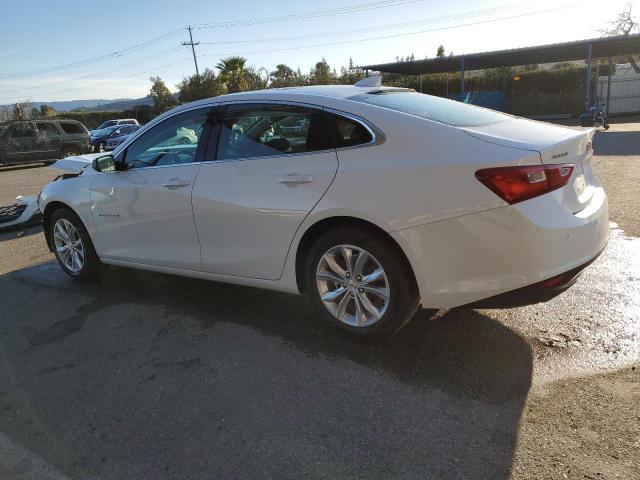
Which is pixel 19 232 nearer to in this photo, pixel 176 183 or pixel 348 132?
pixel 176 183

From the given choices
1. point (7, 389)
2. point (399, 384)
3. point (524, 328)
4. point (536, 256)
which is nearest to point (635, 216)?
point (524, 328)

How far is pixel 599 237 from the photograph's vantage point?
10.3 feet

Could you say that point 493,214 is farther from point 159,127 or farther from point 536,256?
point 159,127

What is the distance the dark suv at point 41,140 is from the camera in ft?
65.0

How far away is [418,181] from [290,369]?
1404 mm

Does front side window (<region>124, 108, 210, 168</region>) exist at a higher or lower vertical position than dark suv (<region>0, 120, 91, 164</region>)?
higher

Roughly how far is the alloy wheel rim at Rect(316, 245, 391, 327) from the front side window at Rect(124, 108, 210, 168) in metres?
1.44

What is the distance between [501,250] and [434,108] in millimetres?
1212

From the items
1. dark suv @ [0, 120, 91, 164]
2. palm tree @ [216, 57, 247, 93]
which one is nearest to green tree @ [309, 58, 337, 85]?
palm tree @ [216, 57, 247, 93]

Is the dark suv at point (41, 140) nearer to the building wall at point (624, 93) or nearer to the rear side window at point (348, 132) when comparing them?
the rear side window at point (348, 132)

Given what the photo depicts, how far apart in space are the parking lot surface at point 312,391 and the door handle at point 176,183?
3.41ft

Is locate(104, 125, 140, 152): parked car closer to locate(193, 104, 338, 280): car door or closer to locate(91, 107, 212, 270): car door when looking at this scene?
locate(91, 107, 212, 270): car door

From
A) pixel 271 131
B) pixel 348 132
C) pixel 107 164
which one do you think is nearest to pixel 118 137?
pixel 107 164

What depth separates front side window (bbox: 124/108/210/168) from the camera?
164 inches
